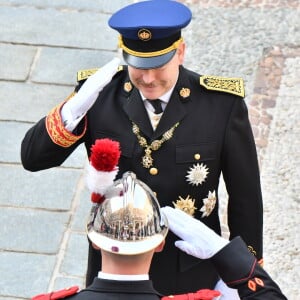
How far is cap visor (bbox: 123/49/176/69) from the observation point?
3258 millimetres

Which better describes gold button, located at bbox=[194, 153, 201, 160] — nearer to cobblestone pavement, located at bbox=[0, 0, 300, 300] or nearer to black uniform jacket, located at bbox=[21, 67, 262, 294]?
black uniform jacket, located at bbox=[21, 67, 262, 294]

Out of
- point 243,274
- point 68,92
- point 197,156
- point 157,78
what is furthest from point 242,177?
point 68,92

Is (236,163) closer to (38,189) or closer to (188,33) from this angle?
(38,189)

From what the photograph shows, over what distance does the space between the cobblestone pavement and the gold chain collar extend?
1.58 meters

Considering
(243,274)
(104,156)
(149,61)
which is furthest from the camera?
(149,61)

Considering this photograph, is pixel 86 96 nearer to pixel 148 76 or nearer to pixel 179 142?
pixel 148 76

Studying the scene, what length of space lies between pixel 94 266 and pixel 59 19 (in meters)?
3.50

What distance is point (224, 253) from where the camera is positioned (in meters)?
2.87

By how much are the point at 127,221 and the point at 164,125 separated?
0.88 meters

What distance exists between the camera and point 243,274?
2848mm

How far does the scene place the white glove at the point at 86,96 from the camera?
10.8ft

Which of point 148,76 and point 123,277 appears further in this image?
point 148,76

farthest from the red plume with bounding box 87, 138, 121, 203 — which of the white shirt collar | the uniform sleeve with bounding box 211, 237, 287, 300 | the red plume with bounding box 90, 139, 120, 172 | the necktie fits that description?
the necktie

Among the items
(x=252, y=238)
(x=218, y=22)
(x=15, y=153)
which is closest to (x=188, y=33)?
(x=218, y=22)
